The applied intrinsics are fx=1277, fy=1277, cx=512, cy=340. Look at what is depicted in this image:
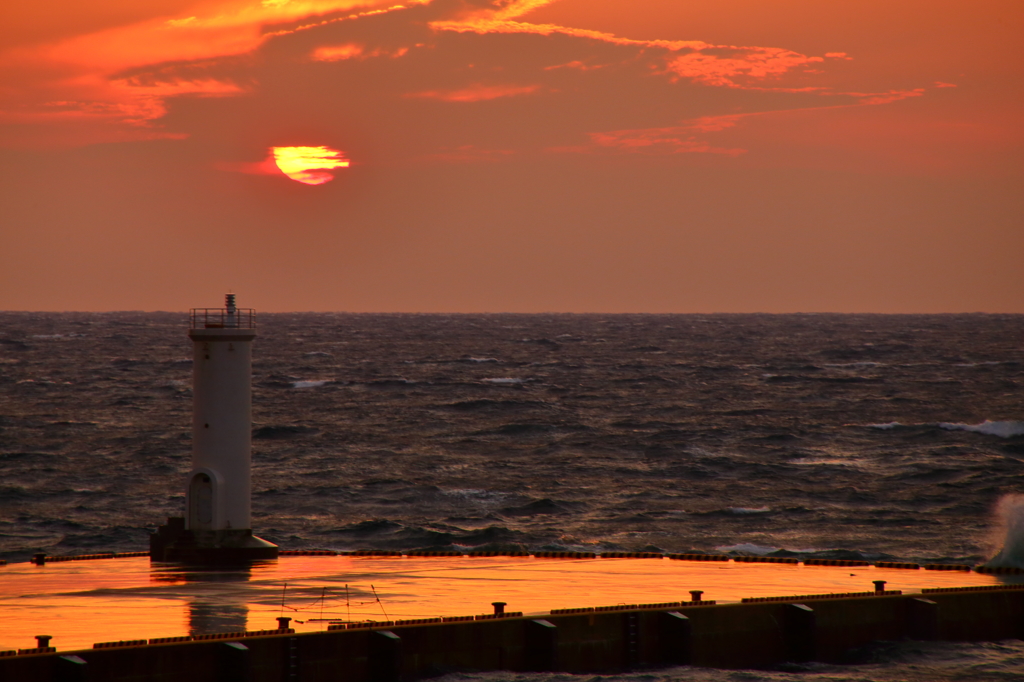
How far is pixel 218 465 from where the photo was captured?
31906 millimetres

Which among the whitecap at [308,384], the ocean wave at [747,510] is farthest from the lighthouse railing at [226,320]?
the whitecap at [308,384]

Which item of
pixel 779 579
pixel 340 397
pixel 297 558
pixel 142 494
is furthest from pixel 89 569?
pixel 340 397

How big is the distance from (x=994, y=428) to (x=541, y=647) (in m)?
73.2

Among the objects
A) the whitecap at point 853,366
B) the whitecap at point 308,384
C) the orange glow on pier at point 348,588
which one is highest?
the whitecap at point 853,366

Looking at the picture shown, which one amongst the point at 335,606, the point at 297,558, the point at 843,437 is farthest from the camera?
the point at 843,437

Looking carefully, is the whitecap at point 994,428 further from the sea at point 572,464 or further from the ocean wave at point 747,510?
the ocean wave at point 747,510

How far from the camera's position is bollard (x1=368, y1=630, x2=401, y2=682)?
21.6 meters

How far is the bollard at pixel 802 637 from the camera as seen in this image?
981 inches

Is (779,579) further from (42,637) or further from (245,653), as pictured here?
(42,637)

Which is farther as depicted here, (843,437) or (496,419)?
(496,419)

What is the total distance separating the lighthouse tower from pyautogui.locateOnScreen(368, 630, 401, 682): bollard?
10.7 metres

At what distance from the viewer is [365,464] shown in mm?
71125

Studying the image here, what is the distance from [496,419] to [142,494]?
3767 cm

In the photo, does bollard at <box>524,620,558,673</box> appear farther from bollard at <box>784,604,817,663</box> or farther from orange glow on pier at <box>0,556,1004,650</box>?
bollard at <box>784,604,817,663</box>
